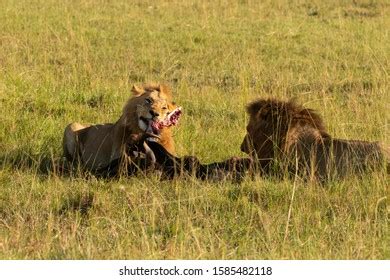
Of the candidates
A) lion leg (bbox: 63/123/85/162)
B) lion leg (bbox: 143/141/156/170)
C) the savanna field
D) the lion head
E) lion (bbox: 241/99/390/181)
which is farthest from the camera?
lion leg (bbox: 63/123/85/162)

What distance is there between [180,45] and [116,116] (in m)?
4.44

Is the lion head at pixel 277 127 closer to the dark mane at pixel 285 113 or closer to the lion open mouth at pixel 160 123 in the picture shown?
the dark mane at pixel 285 113

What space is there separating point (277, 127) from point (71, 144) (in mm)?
1818

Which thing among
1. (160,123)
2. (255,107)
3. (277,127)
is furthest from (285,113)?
(160,123)

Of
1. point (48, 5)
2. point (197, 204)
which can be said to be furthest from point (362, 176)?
point (48, 5)

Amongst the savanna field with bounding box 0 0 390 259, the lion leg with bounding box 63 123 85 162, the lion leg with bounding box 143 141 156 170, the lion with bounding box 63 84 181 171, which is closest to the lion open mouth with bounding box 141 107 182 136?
the lion with bounding box 63 84 181 171

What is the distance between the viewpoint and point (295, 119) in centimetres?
665

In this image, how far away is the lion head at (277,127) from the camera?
6613 mm

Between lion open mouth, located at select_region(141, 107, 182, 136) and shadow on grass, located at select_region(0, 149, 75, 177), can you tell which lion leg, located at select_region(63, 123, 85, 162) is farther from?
lion open mouth, located at select_region(141, 107, 182, 136)

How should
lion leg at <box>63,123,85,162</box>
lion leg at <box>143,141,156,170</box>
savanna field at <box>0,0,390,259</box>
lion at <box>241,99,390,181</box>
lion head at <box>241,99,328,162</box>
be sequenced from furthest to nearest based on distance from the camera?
lion leg at <box>63,123,85,162</box>, lion head at <box>241,99,328,162</box>, lion leg at <box>143,141,156,170</box>, lion at <box>241,99,390,181</box>, savanna field at <box>0,0,390,259</box>

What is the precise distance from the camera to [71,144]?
711 centimetres

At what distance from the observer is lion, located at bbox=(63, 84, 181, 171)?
6.67 meters

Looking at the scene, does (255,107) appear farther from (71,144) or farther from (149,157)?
(71,144)
